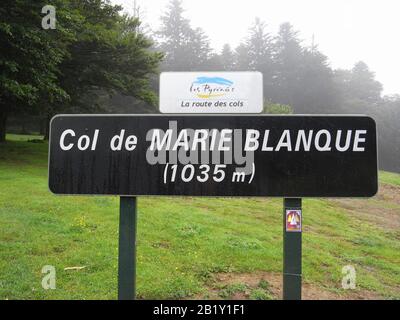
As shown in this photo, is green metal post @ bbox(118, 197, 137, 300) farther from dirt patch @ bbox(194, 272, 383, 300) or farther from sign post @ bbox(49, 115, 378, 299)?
dirt patch @ bbox(194, 272, 383, 300)

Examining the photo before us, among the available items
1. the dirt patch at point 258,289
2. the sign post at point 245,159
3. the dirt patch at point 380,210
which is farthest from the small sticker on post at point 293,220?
the dirt patch at point 380,210

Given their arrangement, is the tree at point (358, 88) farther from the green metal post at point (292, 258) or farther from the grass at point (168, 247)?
the green metal post at point (292, 258)

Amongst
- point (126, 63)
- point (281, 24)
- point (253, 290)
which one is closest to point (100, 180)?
point (253, 290)

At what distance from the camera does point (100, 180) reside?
310cm

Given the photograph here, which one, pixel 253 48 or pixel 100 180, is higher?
pixel 253 48

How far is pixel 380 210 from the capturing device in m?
15.7

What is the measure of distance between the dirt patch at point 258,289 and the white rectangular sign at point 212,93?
9.04ft

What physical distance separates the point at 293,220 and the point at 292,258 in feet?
1.00

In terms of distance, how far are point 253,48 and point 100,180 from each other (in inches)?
2327

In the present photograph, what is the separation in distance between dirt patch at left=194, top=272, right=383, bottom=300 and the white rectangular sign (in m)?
2.76

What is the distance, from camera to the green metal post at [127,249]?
10.4 feet

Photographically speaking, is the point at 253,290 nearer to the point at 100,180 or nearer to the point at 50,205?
the point at 100,180

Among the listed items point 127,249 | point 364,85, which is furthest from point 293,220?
point 364,85

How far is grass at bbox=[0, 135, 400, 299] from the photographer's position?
499 centimetres
